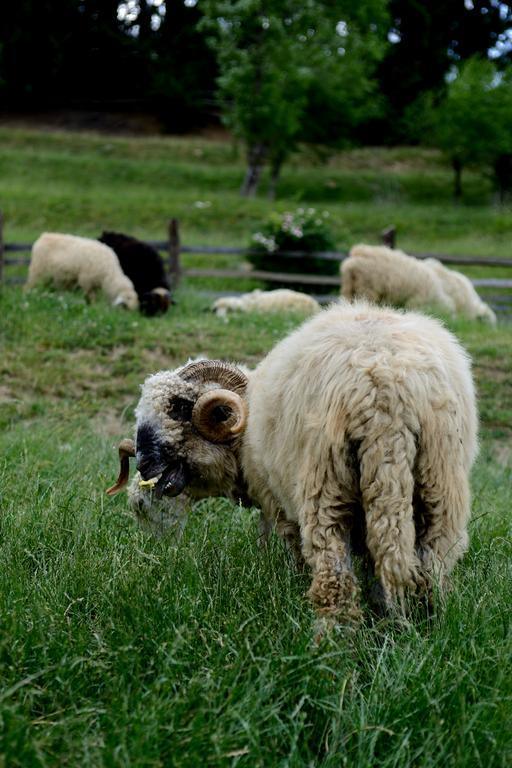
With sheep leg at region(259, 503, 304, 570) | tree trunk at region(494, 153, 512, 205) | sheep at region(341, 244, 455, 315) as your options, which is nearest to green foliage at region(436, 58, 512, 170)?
tree trunk at region(494, 153, 512, 205)

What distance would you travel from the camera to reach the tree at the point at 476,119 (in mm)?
33875

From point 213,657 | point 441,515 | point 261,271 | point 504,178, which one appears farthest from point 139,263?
point 504,178

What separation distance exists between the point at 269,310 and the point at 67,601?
36.5ft

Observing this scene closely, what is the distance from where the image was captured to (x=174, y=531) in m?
4.93

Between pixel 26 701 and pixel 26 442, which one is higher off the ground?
pixel 26 701

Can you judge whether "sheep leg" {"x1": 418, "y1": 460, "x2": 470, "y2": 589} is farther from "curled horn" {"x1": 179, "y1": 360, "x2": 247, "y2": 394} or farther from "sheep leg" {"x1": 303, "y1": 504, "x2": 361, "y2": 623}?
"curled horn" {"x1": 179, "y1": 360, "x2": 247, "y2": 394}

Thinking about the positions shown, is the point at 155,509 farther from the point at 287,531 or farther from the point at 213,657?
the point at 213,657

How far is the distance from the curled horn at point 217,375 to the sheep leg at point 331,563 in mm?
1675

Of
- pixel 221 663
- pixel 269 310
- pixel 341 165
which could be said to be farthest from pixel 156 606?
pixel 341 165

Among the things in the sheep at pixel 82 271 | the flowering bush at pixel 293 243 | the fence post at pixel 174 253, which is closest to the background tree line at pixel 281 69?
the flowering bush at pixel 293 243

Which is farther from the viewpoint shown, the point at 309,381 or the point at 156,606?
the point at 309,381

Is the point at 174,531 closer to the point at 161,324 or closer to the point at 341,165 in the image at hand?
the point at 161,324

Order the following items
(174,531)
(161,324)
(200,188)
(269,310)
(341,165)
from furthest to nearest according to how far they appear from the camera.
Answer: (341,165)
(200,188)
(269,310)
(161,324)
(174,531)

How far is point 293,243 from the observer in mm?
19953
